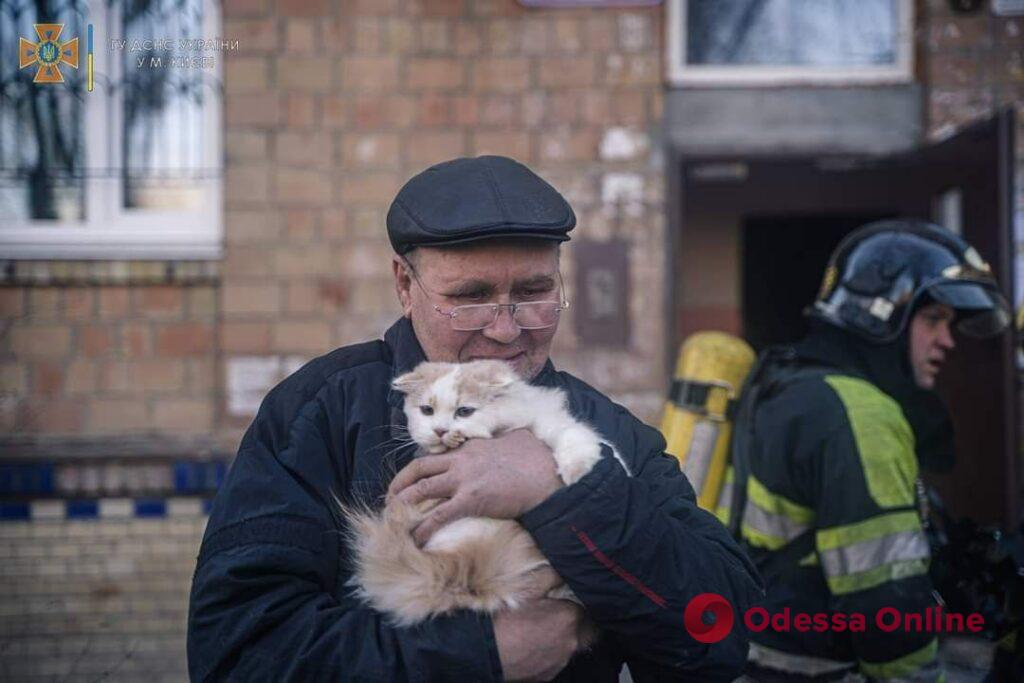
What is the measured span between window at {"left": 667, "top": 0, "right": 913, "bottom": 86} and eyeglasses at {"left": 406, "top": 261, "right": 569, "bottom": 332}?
457 centimetres

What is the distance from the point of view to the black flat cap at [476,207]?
198 centimetres

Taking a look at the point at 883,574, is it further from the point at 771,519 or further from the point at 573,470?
the point at 573,470

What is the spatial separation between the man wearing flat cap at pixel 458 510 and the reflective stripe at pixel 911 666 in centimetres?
100

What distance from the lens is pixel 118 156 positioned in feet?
20.7

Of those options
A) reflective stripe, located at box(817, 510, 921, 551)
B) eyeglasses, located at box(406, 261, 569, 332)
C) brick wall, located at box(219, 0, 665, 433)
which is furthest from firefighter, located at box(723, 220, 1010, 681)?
brick wall, located at box(219, 0, 665, 433)

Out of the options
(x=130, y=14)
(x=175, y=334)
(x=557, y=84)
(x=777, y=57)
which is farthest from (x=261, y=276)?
(x=777, y=57)

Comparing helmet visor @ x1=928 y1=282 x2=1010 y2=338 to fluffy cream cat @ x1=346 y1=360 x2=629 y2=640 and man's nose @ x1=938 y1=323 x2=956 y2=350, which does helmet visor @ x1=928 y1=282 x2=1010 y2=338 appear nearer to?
man's nose @ x1=938 y1=323 x2=956 y2=350

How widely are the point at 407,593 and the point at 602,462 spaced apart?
1.57ft

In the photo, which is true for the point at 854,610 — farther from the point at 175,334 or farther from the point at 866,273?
the point at 175,334

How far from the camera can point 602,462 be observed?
184cm

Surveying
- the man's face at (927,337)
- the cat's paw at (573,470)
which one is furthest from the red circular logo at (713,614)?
the man's face at (927,337)

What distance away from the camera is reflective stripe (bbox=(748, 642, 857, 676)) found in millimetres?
2914

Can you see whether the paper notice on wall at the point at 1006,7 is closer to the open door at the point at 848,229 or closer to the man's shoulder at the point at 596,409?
the open door at the point at 848,229

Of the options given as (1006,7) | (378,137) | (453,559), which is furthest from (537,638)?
(1006,7)
